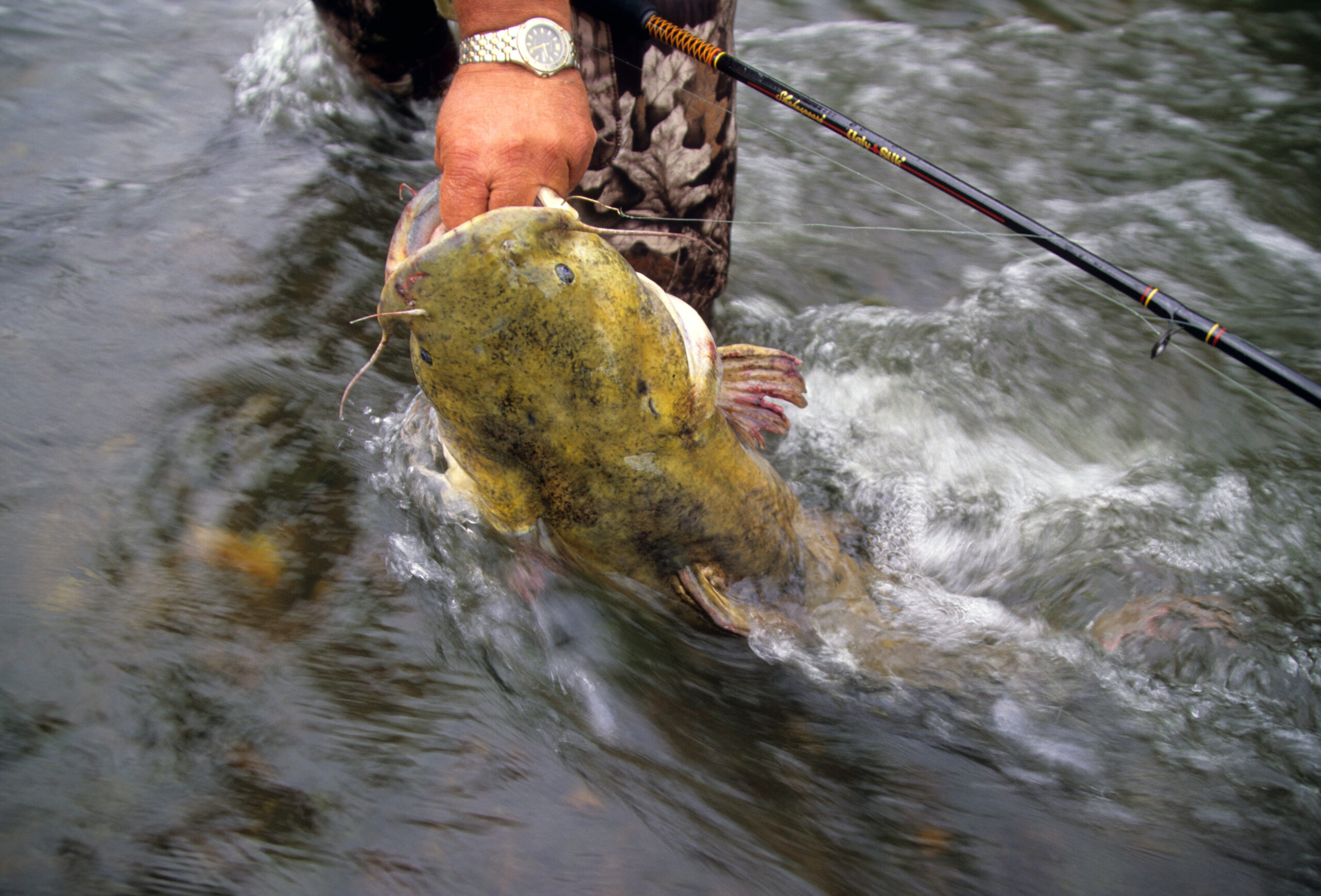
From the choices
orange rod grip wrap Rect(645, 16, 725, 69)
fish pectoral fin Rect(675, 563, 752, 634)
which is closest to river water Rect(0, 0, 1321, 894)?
fish pectoral fin Rect(675, 563, 752, 634)

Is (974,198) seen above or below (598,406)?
above

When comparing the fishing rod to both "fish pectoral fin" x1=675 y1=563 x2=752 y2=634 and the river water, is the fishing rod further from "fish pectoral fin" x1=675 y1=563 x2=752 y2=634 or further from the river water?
"fish pectoral fin" x1=675 y1=563 x2=752 y2=634

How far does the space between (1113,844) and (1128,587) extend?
1033mm

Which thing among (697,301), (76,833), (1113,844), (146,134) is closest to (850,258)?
(697,301)

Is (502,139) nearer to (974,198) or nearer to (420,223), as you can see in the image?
(420,223)

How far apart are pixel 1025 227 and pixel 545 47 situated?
155 centimetres

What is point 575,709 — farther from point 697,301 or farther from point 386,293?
point 697,301

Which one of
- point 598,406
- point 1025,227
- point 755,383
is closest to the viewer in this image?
point 598,406

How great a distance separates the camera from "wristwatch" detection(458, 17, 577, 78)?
2051 millimetres

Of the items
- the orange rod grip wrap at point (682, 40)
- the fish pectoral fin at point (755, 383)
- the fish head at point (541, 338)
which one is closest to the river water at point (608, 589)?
the fish head at point (541, 338)

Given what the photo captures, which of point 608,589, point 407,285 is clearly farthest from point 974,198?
point 407,285

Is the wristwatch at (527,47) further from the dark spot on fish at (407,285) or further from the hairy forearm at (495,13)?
the dark spot on fish at (407,285)

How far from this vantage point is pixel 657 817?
1.95 metres

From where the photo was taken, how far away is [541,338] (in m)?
1.90
